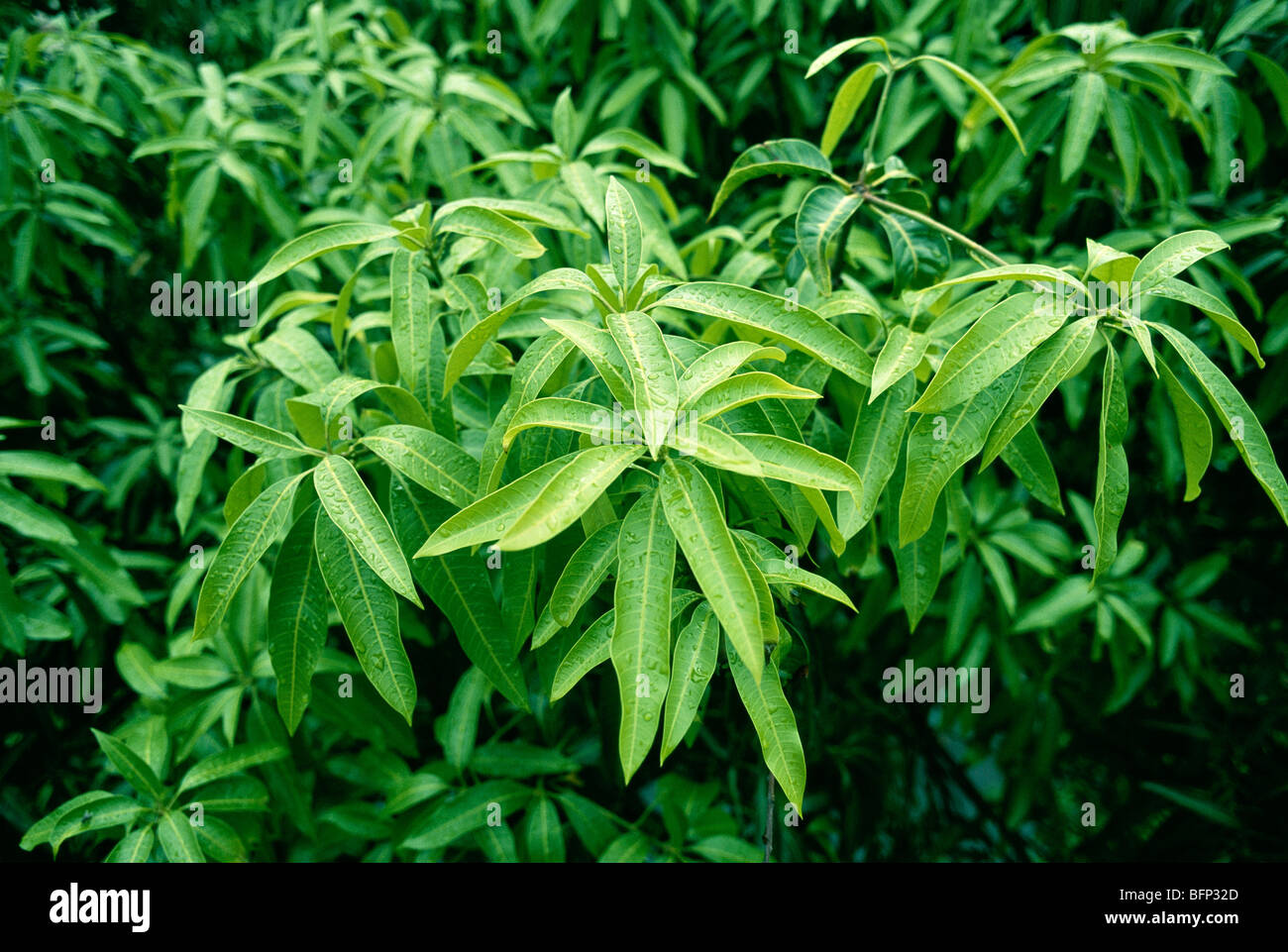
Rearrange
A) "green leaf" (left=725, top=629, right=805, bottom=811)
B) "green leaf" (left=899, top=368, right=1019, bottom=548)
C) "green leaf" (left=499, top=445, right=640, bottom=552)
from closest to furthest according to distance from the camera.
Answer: "green leaf" (left=499, top=445, right=640, bottom=552), "green leaf" (left=725, top=629, right=805, bottom=811), "green leaf" (left=899, top=368, right=1019, bottom=548)

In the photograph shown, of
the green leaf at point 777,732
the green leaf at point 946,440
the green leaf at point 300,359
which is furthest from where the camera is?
the green leaf at point 300,359

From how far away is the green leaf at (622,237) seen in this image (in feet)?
3.37

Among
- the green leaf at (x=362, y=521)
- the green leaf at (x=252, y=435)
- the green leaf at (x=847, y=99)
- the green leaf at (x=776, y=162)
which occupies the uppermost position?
the green leaf at (x=847, y=99)

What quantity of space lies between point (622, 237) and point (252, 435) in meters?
0.53

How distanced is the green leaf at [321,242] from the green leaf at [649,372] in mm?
415

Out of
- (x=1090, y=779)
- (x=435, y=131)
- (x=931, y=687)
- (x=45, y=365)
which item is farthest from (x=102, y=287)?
(x=1090, y=779)

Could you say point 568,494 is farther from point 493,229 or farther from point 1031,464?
point 1031,464

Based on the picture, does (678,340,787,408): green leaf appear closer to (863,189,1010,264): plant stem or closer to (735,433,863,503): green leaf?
(735,433,863,503): green leaf

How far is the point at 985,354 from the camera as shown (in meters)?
0.93

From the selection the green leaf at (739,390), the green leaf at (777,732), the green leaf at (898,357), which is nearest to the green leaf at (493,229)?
the green leaf at (739,390)

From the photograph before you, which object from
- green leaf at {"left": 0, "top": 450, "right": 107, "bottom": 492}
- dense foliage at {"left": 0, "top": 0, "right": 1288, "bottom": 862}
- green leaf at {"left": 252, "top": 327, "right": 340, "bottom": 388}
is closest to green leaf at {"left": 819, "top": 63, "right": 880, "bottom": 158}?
dense foliage at {"left": 0, "top": 0, "right": 1288, "bottom": 862}

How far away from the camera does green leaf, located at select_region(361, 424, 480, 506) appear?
104cm

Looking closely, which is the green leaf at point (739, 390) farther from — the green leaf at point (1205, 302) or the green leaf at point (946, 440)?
the green leaf at point (1205, 302)

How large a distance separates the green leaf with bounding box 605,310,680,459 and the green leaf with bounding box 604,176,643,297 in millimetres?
90
